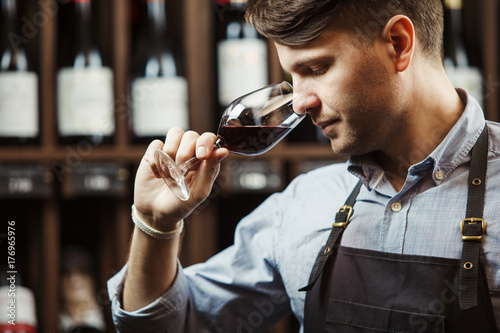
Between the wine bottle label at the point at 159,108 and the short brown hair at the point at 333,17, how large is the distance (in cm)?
61

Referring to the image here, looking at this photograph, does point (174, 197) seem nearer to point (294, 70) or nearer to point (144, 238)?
point (144, 238)

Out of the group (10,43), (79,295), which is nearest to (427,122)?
(79,295)

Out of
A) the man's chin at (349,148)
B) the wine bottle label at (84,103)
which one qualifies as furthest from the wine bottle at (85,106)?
the man's chin at (349,148)

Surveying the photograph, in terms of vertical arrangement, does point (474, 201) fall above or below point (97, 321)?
above

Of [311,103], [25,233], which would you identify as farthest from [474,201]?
[25,233]

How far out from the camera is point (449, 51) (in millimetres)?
1861

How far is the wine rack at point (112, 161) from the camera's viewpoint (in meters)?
1.47

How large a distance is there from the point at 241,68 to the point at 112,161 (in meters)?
0.44

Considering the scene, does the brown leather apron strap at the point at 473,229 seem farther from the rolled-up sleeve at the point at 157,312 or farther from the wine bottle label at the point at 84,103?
the wine bottle label at the point at 84,103

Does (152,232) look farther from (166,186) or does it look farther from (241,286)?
(241,286)

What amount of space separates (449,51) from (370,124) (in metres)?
1.07

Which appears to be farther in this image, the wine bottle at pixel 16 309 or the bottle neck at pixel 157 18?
the bottle neck at pixel 157 18

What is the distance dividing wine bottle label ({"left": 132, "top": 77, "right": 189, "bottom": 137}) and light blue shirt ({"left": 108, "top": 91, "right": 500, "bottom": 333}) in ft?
1.65

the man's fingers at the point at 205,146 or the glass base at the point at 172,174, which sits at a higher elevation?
the man's fingers at the point at 205,146
